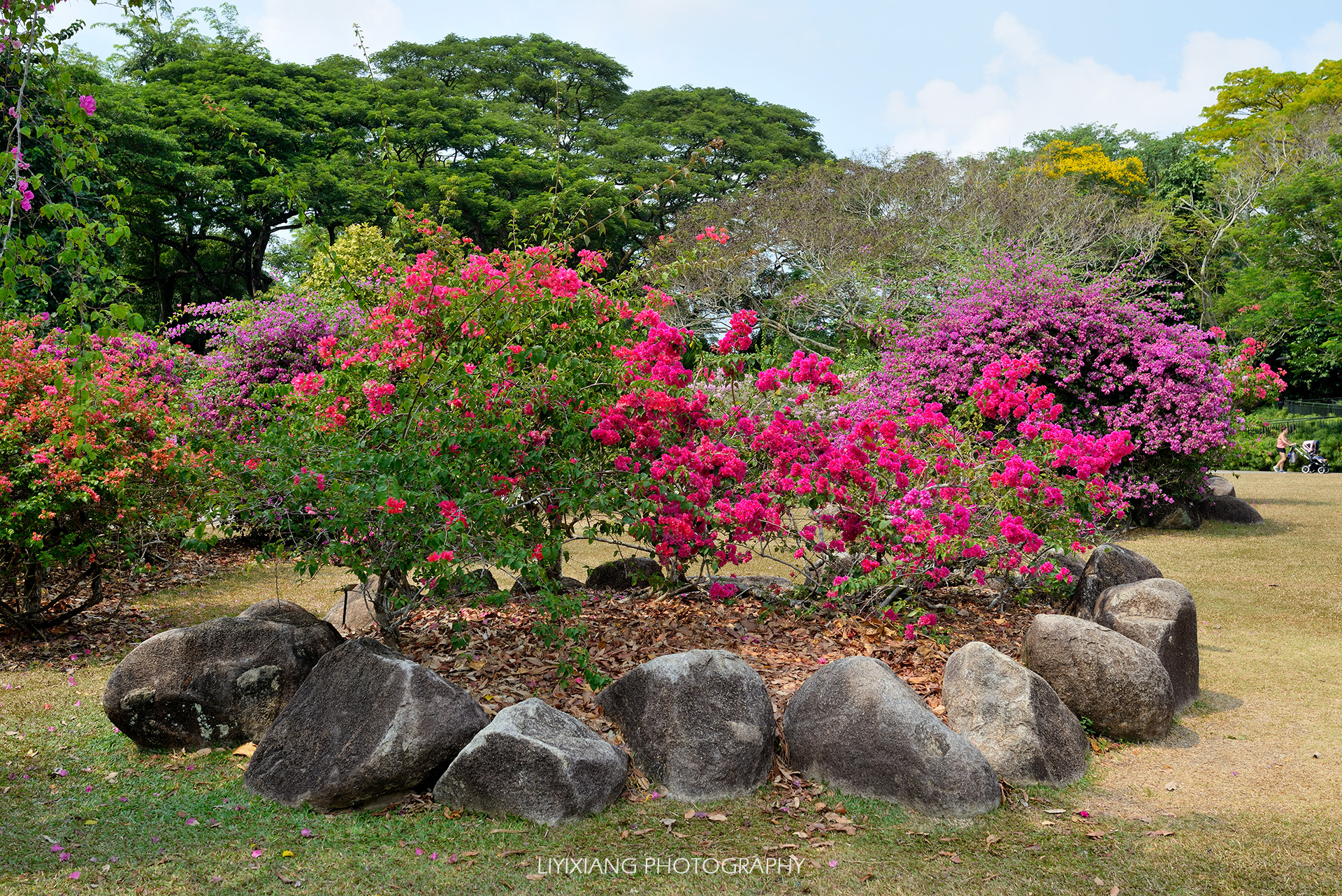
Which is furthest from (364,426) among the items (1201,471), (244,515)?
(1201,471)

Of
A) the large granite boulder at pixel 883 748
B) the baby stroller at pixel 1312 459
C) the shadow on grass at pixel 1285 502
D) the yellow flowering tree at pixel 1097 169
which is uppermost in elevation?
the yellow flowering tree at pixel 1097 169

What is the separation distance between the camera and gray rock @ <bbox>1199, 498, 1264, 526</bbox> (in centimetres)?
1312

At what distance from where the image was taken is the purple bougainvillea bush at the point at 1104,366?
1220 cm

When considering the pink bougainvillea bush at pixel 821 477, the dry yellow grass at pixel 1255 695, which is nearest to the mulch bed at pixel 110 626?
the pink bougainvillea bush at pixel 821 477

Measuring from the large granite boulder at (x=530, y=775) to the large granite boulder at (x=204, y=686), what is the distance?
55.1 inches

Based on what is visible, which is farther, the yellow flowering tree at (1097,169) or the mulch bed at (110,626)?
the yellow flowering tree at (1097,169)

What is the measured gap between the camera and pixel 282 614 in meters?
5.66

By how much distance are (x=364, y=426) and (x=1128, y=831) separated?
5011mm

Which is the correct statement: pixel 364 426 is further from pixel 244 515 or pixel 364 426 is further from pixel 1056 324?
pixel 1056 324

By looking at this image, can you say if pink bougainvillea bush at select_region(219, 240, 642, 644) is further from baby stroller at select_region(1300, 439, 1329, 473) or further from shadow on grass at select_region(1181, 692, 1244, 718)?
baby stroller at select_region(1300, 439, 1329, 473)

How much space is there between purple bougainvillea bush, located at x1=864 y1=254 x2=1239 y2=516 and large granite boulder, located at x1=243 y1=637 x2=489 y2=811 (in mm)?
8736

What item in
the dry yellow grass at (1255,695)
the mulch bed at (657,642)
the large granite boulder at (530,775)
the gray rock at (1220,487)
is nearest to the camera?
the large granite boulder at (530,775)

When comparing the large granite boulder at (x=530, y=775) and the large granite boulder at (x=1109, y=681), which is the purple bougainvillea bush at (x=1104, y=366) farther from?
the large granite boulder at (x=530, y=775)

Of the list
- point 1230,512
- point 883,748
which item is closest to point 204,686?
point 883,748
